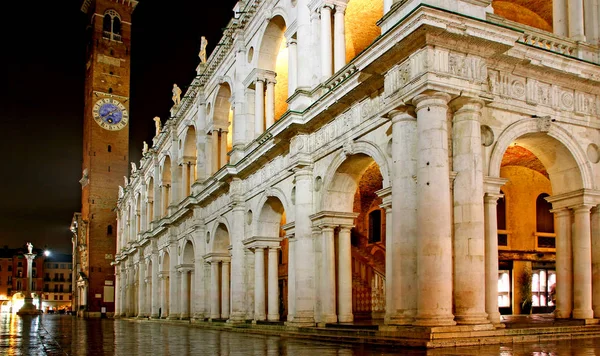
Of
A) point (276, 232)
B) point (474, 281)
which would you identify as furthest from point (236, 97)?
point (474, 281)

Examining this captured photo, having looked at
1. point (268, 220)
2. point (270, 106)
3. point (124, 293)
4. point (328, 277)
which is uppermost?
point (270, 106)

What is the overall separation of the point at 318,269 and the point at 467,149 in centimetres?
682

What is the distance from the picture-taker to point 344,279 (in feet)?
62.6

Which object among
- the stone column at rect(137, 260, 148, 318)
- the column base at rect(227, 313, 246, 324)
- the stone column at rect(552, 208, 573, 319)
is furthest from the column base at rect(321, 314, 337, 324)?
the stone column at rect(137, 260, 148, 318)

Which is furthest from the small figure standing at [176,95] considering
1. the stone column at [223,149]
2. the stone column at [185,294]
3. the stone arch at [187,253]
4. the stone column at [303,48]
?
the stone column at [303,48]

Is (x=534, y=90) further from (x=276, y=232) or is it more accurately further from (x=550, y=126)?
(x=276, y=232)

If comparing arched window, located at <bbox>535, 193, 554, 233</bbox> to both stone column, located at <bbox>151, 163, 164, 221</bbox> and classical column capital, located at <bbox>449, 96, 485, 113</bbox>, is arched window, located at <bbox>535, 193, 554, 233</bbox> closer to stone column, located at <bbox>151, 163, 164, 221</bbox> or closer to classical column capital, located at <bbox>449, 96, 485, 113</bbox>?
classical column capital, located at <bbox>449, 96, 485, 113</bbox>

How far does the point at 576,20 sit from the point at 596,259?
610 cm

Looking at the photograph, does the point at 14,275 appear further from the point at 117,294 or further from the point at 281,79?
the point at 281,79

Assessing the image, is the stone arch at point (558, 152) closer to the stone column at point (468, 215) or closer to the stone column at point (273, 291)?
the stone column at point (468, 215)

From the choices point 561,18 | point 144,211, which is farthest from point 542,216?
point 144,211

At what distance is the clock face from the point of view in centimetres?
6950

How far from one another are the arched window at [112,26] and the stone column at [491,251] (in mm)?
63044

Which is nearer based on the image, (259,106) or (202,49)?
(259,106)
